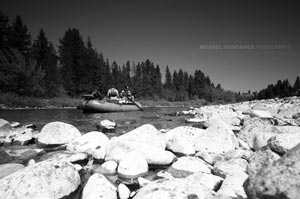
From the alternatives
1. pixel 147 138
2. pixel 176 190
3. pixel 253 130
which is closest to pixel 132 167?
pixel 176 190

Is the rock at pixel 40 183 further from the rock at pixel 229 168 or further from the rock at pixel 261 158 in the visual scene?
the rock at pixel 261 158

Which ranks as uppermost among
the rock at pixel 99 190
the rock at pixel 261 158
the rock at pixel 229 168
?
the rock at pixel 261 158

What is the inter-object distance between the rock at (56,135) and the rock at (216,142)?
394 cm

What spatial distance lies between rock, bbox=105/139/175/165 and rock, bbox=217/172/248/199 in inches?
60.8

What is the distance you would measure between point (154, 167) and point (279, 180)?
2.56 metres

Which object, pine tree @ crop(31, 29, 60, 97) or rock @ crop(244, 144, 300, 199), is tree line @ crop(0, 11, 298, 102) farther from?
rock @ crop(244, 144, 300, 199)

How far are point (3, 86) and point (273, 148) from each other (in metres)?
38.6

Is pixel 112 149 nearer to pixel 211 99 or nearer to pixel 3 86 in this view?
pixel 3 86

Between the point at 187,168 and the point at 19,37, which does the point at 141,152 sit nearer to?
the point at 187,168

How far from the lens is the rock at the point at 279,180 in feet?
4.80

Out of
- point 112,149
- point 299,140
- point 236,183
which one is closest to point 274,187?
point 236,183

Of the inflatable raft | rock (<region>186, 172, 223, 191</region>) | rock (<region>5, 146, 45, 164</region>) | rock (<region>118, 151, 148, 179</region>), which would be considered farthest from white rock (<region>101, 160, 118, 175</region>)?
the inflatable raft

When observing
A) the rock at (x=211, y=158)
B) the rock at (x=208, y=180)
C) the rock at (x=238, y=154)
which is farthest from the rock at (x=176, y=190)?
the rock at (x=238, y=154)

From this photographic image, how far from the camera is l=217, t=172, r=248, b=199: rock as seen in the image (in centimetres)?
209
